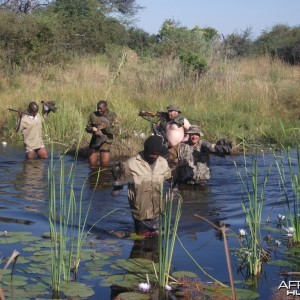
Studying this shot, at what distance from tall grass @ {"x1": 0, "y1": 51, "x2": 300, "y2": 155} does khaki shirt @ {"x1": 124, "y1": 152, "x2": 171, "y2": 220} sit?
6.61m

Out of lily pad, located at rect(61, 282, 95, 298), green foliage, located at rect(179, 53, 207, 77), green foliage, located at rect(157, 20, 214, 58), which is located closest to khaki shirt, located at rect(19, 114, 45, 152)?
green foliage, located at rect(179, 53, 207, 77)

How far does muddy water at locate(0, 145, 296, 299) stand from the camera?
652 cm

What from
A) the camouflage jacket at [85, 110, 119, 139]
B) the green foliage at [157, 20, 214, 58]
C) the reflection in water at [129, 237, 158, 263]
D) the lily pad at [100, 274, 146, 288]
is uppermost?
the green foliage at [157, 20, 214, 58]

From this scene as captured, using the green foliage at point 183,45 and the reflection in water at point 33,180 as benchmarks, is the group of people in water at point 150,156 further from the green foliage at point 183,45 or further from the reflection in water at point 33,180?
the green foliage at point 183,45

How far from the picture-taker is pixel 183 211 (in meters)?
8.99

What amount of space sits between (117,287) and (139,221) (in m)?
1.55

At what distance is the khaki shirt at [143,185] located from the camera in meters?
6.94

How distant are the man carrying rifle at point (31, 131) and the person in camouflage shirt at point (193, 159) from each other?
3.60m

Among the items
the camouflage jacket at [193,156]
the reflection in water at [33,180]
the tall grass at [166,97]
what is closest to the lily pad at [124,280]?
the reflection in water at [33,180]

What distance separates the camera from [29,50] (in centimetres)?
2214

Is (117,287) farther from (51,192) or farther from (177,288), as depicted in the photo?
(51,192)

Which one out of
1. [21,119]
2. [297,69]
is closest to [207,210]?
[21,119]

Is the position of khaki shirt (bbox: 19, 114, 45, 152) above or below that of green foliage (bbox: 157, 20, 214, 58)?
below

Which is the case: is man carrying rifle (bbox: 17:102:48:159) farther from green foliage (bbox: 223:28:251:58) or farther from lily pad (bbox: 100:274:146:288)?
green foliage (bbox: 223:28:251:58)
